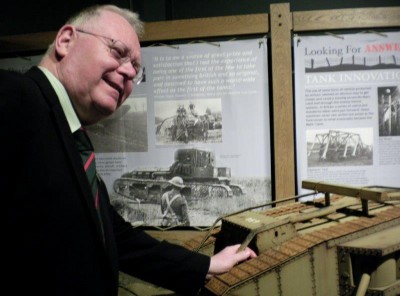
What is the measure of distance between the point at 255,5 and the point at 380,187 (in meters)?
2.33

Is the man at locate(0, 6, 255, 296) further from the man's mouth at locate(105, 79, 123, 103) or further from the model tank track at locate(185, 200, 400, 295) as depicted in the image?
the model tank track at locate(185, 200, 400, 295)

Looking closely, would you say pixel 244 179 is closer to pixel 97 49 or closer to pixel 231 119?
pixel 231 119

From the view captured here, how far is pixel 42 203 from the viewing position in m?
1.24

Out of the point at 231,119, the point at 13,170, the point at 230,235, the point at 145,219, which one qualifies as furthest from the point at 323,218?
the point at 13,170

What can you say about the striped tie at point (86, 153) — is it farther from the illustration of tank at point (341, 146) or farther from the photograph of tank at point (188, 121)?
the illustration of tank at point (341, 146)

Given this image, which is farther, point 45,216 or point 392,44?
point 392,44

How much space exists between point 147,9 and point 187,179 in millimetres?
2066

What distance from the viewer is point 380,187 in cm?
311

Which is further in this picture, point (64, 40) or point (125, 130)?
point (125, 130)

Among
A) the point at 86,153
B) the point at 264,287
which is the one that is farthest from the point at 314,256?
the point at 86,153

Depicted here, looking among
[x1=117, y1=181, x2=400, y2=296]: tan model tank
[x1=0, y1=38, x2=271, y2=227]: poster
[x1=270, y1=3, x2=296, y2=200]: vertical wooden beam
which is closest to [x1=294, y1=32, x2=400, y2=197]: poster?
[x1=270, y1=3, x2=296, y2=200]: vertical wooden beam

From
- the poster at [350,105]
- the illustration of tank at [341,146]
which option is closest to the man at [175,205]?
the poster at [350,105]

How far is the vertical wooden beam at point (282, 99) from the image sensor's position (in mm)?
3215

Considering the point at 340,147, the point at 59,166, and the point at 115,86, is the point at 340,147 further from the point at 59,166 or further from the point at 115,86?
the point at 59,166
